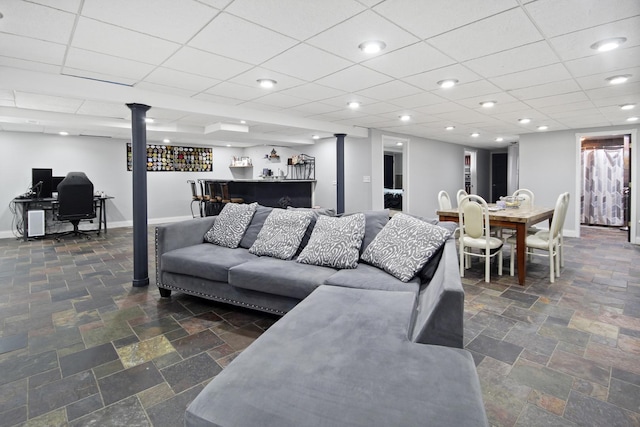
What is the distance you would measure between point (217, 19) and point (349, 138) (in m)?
5.35

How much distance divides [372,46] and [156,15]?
150 cm

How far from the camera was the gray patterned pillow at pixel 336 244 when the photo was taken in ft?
8.55

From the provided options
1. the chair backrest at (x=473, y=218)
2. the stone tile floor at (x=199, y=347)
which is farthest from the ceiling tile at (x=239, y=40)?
the chair backrest at (x=473, y=218)

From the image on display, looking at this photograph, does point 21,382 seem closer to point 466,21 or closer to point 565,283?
point 466,21

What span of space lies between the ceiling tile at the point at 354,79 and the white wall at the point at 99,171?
6.57 m

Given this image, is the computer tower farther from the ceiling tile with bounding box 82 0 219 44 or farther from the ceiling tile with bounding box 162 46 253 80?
the ceiling tile with bounding box 82 0 219 44

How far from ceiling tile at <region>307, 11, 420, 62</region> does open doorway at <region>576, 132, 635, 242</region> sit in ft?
23.2

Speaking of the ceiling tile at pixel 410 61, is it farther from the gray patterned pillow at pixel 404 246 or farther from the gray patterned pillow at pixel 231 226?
the gray patterned pillow at pixel 231 226

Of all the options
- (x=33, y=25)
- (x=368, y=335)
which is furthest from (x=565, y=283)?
(x=33, y=25)

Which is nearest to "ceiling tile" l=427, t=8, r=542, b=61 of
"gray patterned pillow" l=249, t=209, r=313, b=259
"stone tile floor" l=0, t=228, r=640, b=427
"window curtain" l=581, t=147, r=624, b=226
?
"gray patterned pillow" l=249, t=209, r=313, b=259

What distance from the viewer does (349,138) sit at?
24.0ft

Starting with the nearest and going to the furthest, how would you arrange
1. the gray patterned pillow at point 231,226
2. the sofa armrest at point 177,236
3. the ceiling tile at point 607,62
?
the ceiling tile at point 607,62 < the sofa armrest at point 177,236 < the gray patterned pillow at point 231,226

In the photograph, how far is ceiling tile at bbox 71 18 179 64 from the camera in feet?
7.45

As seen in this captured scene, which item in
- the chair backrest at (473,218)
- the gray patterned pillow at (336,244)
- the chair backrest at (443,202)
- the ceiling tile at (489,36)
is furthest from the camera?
the chair backrest at (443,202)
